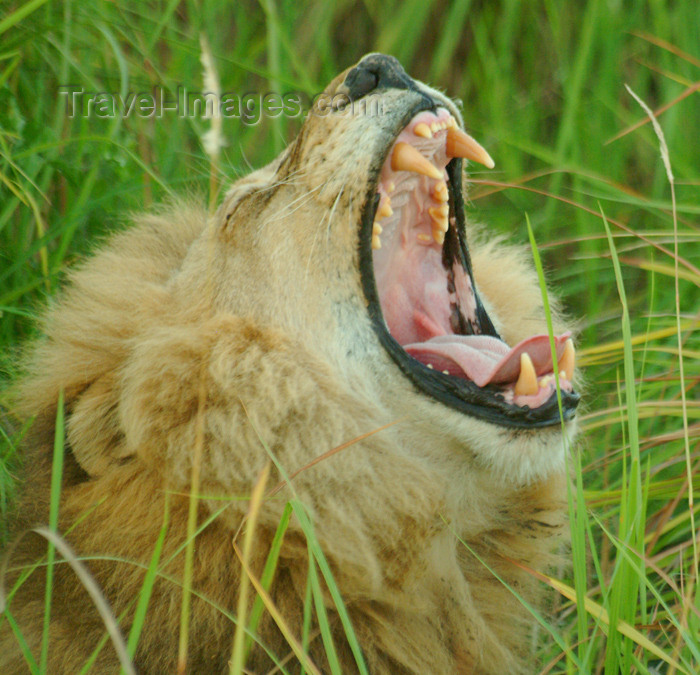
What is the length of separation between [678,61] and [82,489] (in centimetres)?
349

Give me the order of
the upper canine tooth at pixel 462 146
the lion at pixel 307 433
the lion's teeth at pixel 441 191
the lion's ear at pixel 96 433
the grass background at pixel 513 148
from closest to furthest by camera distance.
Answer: the lion at pixel 307 433, the lion's ear at pixel 96 433, the upper canine tooth at pixel 462 146, the lion's teeth at pixel 441 191, the grass background at pixel 513 148

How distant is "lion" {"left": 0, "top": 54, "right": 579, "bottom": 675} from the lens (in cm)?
212

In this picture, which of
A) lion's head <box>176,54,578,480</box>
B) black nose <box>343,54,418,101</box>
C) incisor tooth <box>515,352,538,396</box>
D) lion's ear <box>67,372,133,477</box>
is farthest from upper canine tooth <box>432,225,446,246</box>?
lion's ear <box>67,372,133,477</box>

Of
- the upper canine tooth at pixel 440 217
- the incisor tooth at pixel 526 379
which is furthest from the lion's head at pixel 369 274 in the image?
the upper canine tooth at pixel 440 217

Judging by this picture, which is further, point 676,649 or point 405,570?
point 405,570

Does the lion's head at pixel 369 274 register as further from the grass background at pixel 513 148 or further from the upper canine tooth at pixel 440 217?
the grass background at pixel 513 148

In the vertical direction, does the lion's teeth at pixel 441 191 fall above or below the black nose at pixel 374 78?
below

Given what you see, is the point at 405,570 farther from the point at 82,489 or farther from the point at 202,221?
the point at 202,221

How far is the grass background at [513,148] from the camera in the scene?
3066mm

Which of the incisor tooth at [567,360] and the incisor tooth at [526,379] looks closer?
the incisor tooth at [526,379]

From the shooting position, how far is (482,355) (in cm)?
255

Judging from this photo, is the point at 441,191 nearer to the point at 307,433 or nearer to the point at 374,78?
the point at 374,78

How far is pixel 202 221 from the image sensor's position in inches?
118

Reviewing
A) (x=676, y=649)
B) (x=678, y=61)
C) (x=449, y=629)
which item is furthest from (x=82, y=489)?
(x=678, y=61)
